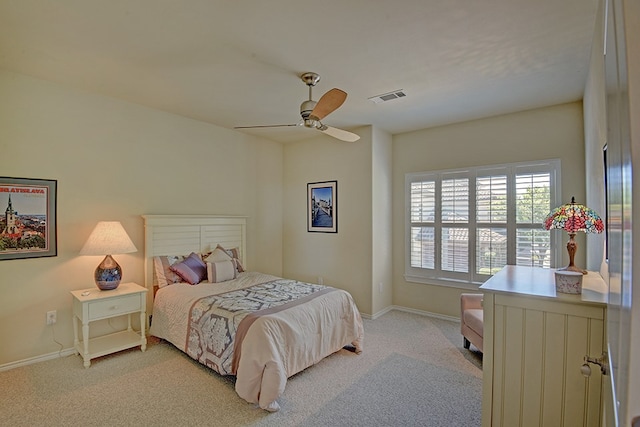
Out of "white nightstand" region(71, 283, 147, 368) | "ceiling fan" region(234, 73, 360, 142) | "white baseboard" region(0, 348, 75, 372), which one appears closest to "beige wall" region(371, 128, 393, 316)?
"ceiling fan" region(234, 73, 360, 142)

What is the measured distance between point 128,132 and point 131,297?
1854 mm

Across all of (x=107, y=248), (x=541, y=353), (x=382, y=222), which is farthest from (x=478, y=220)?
(x=107, y=248)

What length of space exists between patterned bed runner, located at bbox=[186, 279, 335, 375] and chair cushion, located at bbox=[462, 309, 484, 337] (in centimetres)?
143

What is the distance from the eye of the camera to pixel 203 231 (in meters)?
4.27

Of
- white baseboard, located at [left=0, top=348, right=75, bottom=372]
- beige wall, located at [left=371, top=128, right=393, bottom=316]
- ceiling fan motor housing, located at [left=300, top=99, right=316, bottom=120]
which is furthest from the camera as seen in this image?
beige wall, located at [left=371, top=128, right=393, bottom=316]

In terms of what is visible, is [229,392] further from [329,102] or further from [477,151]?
[477,151]

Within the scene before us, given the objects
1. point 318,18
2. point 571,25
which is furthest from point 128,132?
point 571,25

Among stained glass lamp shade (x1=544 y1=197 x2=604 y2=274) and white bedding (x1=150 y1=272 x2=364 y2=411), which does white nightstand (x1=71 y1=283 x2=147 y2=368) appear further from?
stained glass lamp shade (x1=544 y1=197 x2=604 y2=274)

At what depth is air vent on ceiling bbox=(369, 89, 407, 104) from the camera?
3.32 metres

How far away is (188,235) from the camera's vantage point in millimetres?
4098

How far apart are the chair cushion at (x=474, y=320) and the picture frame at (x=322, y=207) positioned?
7.14 ft

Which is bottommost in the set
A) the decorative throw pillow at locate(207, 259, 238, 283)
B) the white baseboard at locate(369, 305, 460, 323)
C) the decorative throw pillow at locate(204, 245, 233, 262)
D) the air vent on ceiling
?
the white baseboard at locate(369, 305, 460, 323)

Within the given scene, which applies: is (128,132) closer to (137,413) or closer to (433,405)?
(137,413)

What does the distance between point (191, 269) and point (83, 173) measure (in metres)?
1.50
